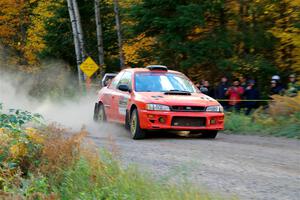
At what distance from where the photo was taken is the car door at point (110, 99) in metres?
16.5

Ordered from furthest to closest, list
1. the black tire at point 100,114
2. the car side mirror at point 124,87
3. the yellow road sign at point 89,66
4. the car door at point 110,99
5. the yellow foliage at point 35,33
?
the yellow foliage at point 35,33 → the yellow road sign at point 89,66 → the black tire at point 100,114 → the car door at point 110,99 → the car side mirror at point 124,87

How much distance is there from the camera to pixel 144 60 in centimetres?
2941

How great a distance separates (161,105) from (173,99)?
0.39 metres

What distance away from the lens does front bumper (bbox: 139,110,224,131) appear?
14.0 meters

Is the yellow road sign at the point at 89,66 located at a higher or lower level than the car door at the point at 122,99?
lower

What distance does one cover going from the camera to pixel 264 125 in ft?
56.9

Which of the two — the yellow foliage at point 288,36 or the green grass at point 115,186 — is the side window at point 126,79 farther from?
the yellow foliage at point 288,36

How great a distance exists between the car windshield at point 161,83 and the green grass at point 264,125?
199 cm

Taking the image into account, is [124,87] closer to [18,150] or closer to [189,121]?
[189,121]

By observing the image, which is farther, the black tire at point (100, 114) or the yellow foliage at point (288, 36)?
the yellow foliage at point (288, 36)

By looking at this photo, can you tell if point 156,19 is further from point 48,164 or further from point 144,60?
point 48,164

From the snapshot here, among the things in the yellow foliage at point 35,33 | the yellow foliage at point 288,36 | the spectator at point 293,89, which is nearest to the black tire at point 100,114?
the spectator at point 293,89

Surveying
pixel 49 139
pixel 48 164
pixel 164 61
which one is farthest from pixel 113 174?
pixel 164 61

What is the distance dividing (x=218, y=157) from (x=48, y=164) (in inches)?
140
